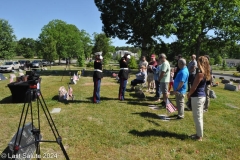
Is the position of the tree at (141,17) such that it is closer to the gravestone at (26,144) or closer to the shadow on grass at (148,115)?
the shadow on grass at (148,115)

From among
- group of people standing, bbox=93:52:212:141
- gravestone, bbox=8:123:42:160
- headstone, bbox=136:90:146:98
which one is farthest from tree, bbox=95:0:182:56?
gravestone, bbox=8:123:42:160

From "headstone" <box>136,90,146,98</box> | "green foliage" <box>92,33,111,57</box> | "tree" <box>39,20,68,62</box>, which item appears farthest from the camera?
"green foliage" <box>92,33,111,57</box>

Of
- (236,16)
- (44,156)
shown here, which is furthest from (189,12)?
(44,156)

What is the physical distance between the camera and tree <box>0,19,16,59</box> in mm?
37250

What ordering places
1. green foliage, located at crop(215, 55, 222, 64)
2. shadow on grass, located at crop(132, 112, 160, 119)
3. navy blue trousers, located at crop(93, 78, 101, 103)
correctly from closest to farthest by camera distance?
shadow on grass, located at crop(132, 112, 160, 119), navy blue trousers, located at crop(93, 78, 101, 103), green foliage, located at crop(215, 55, 222, 64)

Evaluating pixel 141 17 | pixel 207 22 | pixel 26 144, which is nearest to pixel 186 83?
pixel 26 144

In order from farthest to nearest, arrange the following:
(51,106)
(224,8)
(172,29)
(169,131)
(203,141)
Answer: (224,8) < (172,29) < (51,106) < (169,131) < (203,141)

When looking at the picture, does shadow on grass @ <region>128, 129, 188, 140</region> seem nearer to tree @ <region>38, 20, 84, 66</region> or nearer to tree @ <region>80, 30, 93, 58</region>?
tree @ <region>38, 20, 84, 66</region>

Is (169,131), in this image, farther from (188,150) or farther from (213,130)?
(213,130)

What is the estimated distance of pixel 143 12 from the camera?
20281 millimetres

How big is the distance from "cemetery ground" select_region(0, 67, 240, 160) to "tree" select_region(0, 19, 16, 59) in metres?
34.9

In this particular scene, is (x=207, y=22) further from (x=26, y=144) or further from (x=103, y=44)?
(x=103, y=44)

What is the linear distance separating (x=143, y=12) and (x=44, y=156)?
19.1 metres

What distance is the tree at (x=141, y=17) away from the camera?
2006 centimetres
